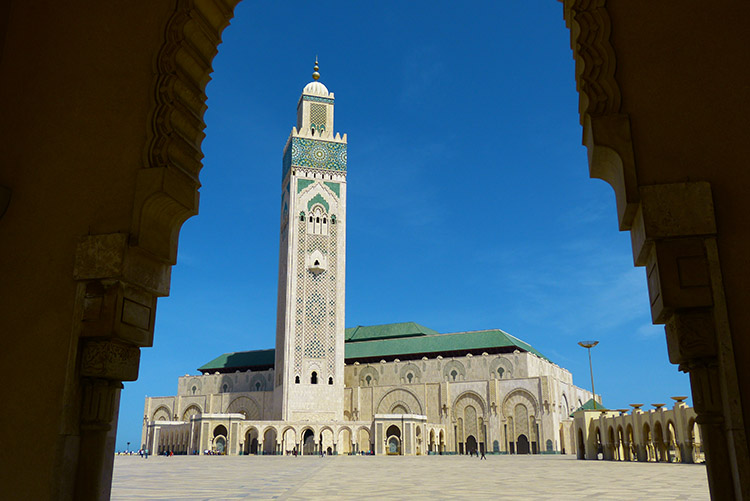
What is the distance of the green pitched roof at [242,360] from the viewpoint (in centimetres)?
3919

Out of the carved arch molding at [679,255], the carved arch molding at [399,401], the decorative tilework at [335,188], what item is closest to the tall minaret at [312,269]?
the decorative tilework at [335,188]

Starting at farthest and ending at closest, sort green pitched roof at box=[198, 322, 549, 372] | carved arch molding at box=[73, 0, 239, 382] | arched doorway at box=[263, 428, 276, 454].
Result: green pitched roof at box=[198, 322, 549, 372], arched doorway at box=[263, 428, 276, 454], carved arch molding at box=[73, 0, 239, 382]

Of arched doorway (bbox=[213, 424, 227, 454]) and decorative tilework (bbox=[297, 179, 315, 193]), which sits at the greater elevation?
decorative tilework (bbox=[297, 179, 315, 193])

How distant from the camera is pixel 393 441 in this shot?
98.0 ft

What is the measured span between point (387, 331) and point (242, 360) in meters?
9.49

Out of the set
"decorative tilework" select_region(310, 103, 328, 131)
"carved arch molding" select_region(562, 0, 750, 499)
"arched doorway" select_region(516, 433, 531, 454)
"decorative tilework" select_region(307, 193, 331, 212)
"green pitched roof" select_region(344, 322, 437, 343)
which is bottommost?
"arched doorway" select_region(516, 433, 531, 454)

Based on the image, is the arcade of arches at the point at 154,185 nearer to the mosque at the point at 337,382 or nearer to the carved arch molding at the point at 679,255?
the carved arch molding at the point at 679,255

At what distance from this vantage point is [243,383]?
126 ft

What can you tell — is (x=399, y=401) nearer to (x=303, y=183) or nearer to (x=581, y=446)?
(x=303, y=183)

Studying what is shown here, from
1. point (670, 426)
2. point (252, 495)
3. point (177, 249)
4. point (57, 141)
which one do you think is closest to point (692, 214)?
point (177, 249)

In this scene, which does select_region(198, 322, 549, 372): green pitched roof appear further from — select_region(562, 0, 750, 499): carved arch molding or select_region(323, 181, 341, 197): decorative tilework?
select_region(562, 0, 750, 499): carved arch molding

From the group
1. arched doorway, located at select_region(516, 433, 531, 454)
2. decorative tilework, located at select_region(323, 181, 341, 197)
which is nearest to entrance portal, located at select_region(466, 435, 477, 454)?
arched doorway, located at select_region(516, 433, 531, 454)

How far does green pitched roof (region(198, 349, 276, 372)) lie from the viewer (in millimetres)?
39188

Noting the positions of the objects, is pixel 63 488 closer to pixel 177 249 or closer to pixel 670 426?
pixel 177 249
